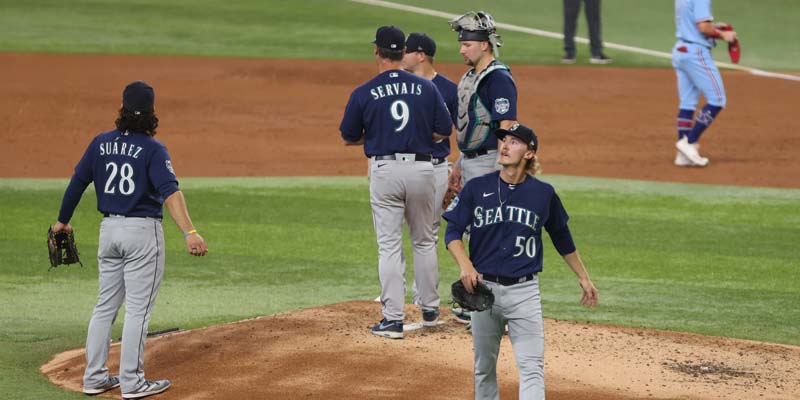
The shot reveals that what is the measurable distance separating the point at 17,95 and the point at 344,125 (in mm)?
14028

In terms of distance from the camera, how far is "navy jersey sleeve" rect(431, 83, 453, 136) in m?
8.51

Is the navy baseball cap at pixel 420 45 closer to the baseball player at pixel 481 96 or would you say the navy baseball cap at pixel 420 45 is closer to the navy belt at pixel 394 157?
the baseball player at pixel 481 96

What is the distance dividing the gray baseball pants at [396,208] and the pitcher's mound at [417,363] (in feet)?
Answer: 1.09

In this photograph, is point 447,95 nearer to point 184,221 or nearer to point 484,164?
point 484,164

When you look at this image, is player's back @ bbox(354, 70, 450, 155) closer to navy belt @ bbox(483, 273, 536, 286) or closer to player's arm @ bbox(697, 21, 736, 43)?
navy belt @ bbox(483, 273, 536, 286)

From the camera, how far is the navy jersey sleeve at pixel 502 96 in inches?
326

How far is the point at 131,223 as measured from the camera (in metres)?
7.33

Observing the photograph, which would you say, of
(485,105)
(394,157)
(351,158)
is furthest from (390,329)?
(351,158)

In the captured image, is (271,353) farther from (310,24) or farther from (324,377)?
(310,24)

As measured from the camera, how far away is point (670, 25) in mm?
31062

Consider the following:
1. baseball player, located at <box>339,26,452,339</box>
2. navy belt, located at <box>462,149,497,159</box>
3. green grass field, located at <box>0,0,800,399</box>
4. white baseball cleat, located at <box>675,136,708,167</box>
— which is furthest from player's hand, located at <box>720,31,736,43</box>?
baseball player, located at <box>339,26,452,339</box>

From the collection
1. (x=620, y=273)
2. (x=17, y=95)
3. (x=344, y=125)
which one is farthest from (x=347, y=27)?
(x=344, y=125)

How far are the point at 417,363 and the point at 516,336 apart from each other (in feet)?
4.86

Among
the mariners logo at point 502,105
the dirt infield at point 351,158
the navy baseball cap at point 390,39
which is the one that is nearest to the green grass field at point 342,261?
the dirt infield at point 351,158
